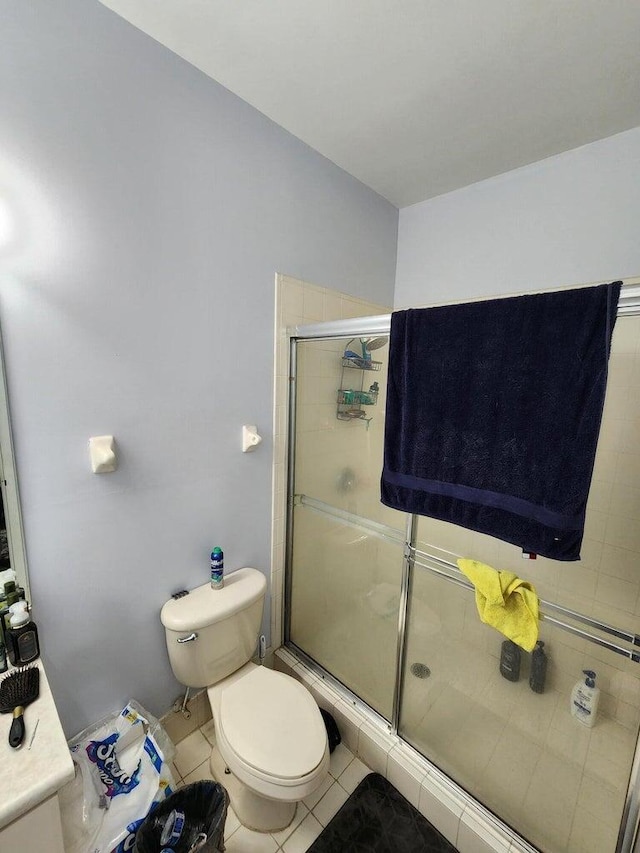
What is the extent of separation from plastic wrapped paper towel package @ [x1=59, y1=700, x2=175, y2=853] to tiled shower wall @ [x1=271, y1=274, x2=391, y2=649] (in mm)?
673

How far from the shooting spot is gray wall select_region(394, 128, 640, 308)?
136 centimetres

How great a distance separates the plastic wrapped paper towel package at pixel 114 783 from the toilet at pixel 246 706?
18cm

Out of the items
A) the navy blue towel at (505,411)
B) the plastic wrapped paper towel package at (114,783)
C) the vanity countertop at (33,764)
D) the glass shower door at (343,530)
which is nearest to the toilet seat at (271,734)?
the plastic wrapped paper towel package at (114,783)

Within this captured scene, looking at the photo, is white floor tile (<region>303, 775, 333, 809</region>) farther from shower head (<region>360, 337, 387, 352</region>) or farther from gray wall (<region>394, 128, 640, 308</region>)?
gray wall (<region>394, 128, 640, 308</region>)

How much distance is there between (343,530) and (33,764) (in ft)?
3.82

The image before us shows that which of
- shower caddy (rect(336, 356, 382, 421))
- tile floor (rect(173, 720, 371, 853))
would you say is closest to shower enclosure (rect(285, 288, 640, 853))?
shower caddy (rect(336, 356, 382, 421))

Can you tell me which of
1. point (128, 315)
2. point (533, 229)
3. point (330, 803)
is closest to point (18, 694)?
point (128, 315)

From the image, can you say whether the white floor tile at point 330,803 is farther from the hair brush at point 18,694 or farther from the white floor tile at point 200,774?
the hair brush at point 18,694

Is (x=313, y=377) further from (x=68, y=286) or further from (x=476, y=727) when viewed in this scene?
(x=476, y=727)

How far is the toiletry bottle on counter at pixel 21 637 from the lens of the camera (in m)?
0.89

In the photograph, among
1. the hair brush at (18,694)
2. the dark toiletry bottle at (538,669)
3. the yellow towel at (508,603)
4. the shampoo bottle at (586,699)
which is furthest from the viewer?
the dark toiletry bottle at (538,669)

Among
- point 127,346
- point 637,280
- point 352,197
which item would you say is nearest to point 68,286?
point 127,346

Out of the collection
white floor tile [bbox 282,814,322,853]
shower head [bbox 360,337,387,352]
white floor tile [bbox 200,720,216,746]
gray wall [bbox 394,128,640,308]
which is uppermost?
gray wall [bbox 394,128,640,308]

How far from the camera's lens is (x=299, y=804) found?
1.26 m
